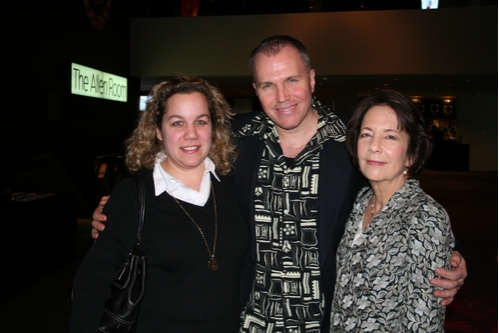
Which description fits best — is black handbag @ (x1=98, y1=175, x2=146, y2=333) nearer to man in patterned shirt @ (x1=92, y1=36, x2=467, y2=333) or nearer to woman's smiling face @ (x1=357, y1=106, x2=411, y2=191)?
man in patterned shirt @ (x1=92, y1=36, x2=467, y2=333)

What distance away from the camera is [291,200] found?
6.49 feet

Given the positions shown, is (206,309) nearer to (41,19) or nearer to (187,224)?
(187,224)

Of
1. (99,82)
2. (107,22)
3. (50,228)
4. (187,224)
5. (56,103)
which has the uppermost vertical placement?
(107,22)

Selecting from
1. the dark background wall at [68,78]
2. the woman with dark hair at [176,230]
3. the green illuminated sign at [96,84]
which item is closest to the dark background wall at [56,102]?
the dark background wall at [68,78]

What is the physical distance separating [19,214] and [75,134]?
13.6 ft

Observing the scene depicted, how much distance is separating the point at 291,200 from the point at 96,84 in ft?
26.6

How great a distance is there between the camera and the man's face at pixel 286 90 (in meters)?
2.09

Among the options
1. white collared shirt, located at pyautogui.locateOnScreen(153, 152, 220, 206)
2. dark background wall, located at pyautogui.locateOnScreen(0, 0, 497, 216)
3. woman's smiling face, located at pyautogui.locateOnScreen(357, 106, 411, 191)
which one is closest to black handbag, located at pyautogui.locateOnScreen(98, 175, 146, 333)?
Result: white collared shirt, located at pyautogui.locateOnScreen(153, 152, 220, 206)

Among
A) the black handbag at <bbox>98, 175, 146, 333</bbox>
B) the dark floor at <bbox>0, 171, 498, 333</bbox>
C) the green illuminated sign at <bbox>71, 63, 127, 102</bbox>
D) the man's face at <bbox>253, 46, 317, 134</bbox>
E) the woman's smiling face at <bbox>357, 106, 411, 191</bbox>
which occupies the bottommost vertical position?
the dark floor at <bbox>0, 171, 498, 333</bbox>

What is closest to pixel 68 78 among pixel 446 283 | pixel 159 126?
pixel 159 126

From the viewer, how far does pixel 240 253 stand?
6.16ft

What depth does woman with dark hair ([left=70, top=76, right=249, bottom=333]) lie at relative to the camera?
1668mm

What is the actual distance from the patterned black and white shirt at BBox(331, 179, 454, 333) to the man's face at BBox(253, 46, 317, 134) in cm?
60

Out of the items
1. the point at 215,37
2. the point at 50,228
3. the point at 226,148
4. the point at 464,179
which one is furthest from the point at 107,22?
the point at 464,179
